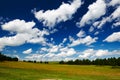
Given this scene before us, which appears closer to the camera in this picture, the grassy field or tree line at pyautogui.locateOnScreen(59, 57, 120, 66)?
the grassy field

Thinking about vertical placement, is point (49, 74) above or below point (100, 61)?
below

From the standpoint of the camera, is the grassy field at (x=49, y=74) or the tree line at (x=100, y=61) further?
the tree line at (x=100, y=61)

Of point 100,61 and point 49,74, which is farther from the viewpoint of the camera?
point 100,61

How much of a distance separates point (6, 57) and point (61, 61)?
160ft

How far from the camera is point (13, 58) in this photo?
124 m

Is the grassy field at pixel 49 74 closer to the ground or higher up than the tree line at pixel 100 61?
closer to the ground

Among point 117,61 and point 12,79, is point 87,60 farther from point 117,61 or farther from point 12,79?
point 12,79

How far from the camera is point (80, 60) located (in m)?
146

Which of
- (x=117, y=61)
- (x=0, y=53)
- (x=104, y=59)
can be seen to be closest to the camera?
(x=0, y=53)

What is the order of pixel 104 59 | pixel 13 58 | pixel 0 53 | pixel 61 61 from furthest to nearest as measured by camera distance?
pixel 61 61 < pixel 104 59 < pixel 13 58 < pixel 0 53

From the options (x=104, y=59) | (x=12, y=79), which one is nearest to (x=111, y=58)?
(x=104, y=59)

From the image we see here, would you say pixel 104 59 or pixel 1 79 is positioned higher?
pixel 104 59

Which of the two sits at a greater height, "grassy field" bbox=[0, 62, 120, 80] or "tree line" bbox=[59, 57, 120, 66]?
"tree line" bbox=[59, 57, 120, 66]

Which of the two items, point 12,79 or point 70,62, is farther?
point 70,62
